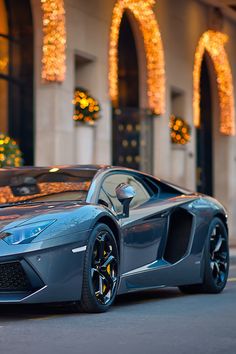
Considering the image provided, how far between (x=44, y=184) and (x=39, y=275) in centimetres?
136

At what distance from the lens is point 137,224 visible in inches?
327

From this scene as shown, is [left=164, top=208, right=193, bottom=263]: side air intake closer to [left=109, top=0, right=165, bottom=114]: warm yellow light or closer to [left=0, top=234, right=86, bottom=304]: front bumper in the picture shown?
[left=0, top=234, right=86, bottom=304]: front bumper

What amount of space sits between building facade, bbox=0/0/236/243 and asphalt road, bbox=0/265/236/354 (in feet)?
33.9

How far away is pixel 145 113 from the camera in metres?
23.1

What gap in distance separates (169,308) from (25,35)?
11.7 meters

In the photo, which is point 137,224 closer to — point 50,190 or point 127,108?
point 50,190

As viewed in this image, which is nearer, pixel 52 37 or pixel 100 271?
pixel 100 271

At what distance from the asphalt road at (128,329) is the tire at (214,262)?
710 mm

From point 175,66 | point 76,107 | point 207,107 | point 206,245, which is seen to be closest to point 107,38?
point 76,107

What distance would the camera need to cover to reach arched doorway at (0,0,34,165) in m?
18.9

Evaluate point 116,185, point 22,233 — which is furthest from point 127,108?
point 22,233

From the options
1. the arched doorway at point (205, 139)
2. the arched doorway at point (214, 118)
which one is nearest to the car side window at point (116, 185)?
the arched doorway at point (214, 118)

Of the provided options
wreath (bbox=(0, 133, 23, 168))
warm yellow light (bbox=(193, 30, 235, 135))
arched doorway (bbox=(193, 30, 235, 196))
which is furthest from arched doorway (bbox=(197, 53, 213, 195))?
wreath (bbox=(0, 133, 23, 168))

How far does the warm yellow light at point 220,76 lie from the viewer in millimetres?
25734
